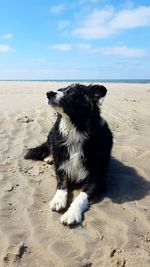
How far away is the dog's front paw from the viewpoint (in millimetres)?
4536

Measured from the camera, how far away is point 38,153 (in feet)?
22.7

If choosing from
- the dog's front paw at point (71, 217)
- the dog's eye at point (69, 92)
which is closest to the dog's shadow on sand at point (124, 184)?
the dog's front paw at point (71, 217)

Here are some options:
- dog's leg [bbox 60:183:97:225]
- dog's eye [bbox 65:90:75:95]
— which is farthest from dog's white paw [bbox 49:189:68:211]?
dog's eye [bbox 65:90:75:95]

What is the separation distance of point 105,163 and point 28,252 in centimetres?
224

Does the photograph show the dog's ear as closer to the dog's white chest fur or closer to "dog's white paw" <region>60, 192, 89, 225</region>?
the dog's white chest fur

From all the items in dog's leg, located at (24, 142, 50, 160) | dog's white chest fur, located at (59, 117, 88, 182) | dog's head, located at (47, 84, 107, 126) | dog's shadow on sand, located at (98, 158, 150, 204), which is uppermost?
dog's head, located at (47, 84, 107, 126)

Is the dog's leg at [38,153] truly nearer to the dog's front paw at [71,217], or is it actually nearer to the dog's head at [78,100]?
the dog's head at [78,100]

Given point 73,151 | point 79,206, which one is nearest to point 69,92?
point 73,151

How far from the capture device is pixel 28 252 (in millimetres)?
3965

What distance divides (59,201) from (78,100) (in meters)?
1.40

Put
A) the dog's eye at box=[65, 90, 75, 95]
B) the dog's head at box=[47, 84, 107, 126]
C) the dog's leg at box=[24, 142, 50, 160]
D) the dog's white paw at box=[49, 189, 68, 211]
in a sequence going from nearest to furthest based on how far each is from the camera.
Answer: the dog's white paw at box=[49, 189, 68, 211]
the dog's head at box=[47, 84, 107, 126]
the dog's eye at box=[65, 90, 75, 95]
the dog's leg at box=[24, 142, 50, 160]

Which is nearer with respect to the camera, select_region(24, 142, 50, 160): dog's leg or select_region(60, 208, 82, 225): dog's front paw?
select_region(60, 208, 82, 225): dog's front paw

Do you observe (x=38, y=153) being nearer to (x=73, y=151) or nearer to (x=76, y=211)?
(x=73, y=151)

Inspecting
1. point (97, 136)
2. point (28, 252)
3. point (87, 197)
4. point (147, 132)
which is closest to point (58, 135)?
point (97, 136)
